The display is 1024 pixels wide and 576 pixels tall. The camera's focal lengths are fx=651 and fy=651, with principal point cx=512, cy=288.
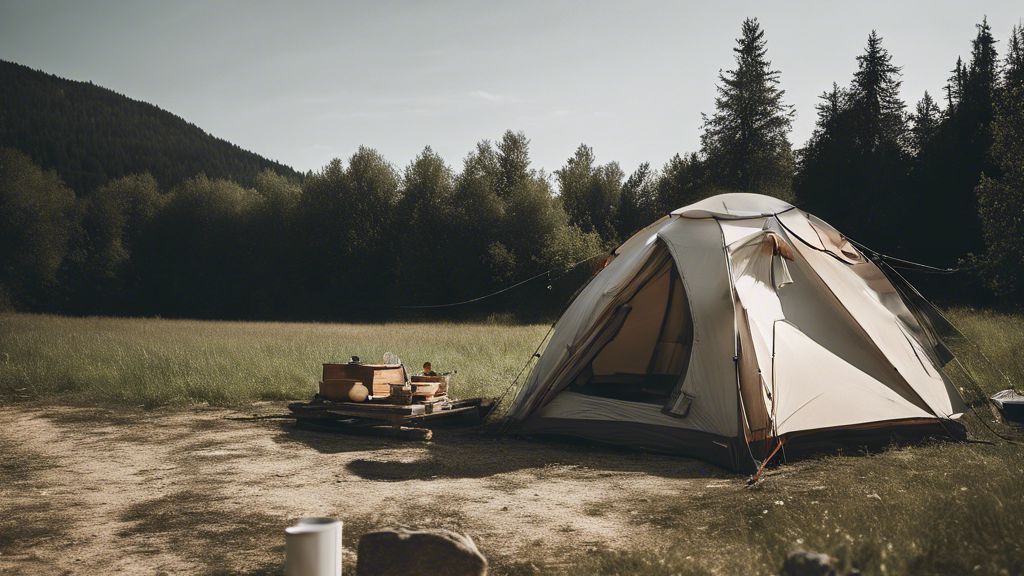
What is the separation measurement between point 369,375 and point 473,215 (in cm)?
2560

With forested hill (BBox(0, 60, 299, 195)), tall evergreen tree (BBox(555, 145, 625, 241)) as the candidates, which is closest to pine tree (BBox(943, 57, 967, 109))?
tall evergreen tree (BBox(555, 145, 625, 241))

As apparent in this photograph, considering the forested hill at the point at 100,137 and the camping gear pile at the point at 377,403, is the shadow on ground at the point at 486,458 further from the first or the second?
the forested hill at the point at 100,137

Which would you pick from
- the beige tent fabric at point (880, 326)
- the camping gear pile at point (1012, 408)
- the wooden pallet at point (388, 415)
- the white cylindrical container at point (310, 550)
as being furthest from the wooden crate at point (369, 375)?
the camping gear pile at point (1012, 408)

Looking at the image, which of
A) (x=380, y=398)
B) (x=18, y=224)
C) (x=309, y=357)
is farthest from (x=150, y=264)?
(x=380, y=398)

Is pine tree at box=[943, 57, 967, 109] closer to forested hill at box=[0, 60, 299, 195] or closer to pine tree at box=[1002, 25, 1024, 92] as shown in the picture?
pine tree at box=[1002, 25, 1024, 92]

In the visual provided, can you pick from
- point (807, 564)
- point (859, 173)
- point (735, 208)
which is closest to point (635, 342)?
point (735, 208)

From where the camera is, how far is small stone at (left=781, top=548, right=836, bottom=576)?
2.70 m

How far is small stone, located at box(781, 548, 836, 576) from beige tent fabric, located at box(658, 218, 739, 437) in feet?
9.56

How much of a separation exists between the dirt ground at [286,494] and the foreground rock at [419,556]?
0.30 metres

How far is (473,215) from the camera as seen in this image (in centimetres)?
3275

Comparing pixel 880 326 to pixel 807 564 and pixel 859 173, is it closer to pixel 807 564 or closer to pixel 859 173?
pixel 807 564

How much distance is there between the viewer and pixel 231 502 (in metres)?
4.73

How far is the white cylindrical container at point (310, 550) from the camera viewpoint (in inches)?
114

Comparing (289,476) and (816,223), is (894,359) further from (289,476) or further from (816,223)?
(289,476)
